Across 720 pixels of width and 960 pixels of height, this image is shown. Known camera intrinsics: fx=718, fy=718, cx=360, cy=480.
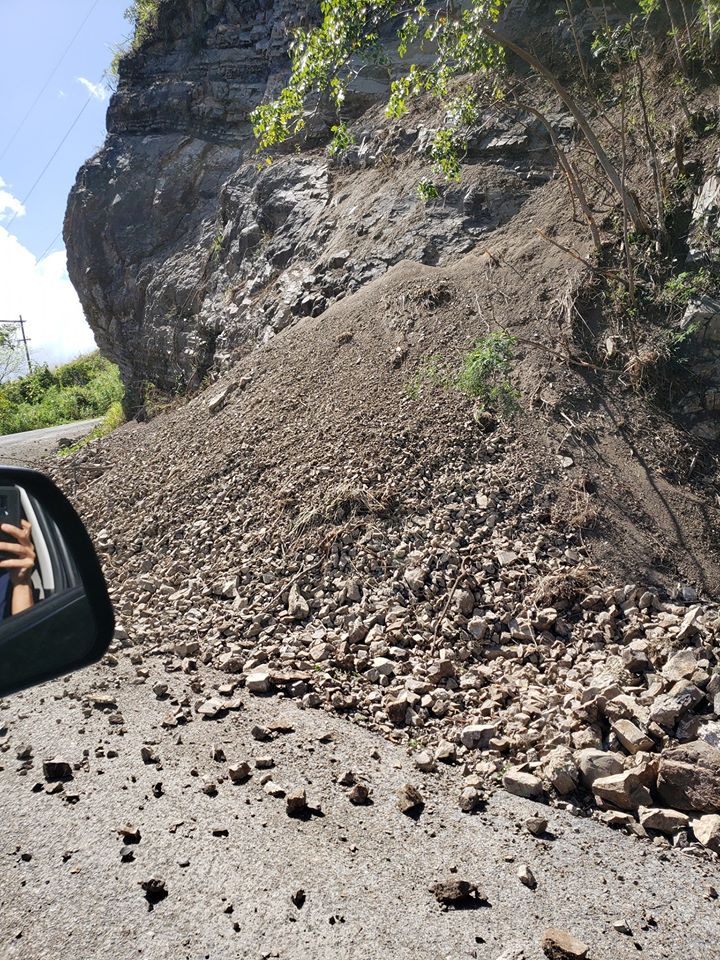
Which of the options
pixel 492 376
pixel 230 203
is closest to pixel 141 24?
pixel 230 203

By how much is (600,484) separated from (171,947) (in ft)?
15.4

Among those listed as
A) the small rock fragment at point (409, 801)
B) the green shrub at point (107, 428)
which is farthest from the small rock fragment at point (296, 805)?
the green shrub at point (107, 428)

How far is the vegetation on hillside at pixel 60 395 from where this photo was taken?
2748cm

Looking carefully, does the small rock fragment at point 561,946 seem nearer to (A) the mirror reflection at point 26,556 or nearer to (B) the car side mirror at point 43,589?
(B) the car side mirror at point 43,589

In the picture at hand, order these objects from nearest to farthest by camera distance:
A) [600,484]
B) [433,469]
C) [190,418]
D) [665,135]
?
1. [600,484]
2. [433,469]
3. [665,135]
4. [190,418]

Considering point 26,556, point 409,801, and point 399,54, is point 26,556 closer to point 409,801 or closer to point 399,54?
point 409,801

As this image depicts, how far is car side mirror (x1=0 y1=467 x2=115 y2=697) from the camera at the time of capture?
6.00 ft

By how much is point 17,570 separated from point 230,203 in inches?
553

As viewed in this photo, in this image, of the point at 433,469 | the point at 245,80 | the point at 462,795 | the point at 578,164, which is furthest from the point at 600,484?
the point at 245,80

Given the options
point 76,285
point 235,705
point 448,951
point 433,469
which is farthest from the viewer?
point 76,285

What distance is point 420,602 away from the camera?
18.1 ft

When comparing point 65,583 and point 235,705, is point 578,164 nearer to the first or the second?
point 235,705

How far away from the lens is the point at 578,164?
937cm

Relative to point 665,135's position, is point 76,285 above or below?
above
